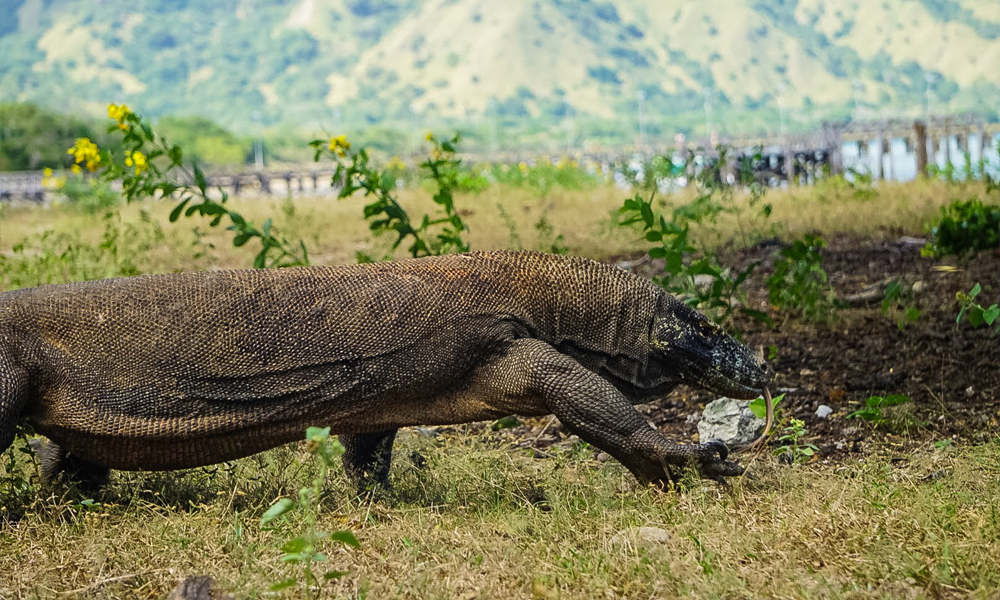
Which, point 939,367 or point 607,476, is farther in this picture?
point 939,367

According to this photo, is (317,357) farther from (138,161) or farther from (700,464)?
(138,161)

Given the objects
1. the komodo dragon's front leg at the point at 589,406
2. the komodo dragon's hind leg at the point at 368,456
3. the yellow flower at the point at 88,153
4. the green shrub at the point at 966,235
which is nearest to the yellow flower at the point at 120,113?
the yellow flower at the point at 88,153

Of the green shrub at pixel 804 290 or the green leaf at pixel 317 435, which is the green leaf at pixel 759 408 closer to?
the green shrub at pixel 804 290

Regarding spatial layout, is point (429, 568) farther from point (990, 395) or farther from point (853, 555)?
point (990, 395)

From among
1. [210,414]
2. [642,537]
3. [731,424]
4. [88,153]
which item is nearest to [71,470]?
[210,414]

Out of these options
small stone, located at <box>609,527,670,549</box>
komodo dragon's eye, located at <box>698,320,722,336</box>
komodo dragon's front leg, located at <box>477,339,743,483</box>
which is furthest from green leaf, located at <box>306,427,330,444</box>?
komodo dragon's eye, located at <box>698,320,722,336</box>

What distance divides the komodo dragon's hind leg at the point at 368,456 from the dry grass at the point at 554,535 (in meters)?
0.11

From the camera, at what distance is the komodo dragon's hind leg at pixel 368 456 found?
3963mm

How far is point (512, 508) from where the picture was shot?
3.55 metres

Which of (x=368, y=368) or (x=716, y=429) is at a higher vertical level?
(x=368, y=368)

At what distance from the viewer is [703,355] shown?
3.95m

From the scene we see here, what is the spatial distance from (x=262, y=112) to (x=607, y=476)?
195 m

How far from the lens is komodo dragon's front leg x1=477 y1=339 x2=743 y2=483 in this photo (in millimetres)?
3514

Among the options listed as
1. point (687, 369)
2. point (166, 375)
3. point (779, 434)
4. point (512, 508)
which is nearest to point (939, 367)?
point (779, 434)
